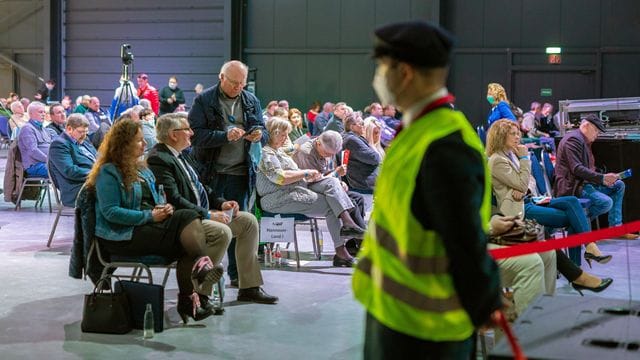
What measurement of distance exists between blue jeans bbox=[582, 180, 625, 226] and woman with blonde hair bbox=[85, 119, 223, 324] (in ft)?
12.6

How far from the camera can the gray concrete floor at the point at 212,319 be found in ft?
15.4

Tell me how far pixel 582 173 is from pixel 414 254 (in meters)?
5.97

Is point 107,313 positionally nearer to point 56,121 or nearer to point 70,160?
point 70,160

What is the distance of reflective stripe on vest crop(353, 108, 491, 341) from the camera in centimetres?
208

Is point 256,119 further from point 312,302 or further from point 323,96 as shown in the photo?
point 323,96

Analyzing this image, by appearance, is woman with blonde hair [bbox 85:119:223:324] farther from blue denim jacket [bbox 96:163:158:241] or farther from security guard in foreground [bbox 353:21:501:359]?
security guard in foreground [bbox 353:21:501:359]

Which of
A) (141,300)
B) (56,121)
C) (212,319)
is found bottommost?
(212,319)

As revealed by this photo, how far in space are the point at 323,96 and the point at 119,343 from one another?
1640cm

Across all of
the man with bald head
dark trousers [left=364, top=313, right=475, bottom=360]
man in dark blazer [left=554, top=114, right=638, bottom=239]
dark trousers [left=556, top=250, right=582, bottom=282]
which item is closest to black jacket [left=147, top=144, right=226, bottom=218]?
dark trousers [left=556, top=250, right=582, bottom=282]

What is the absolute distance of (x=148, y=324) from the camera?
494 cm

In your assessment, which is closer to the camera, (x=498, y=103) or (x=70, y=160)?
(x=70, y=160)

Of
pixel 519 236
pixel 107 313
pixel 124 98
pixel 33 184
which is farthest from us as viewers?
pixel 124 98

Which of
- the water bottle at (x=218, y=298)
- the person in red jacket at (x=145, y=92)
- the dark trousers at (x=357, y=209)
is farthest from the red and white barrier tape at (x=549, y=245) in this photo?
the person in red jacket at (x=145, y=92)

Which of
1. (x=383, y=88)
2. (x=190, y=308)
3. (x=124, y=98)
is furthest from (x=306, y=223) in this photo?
(x=124, y=98)
